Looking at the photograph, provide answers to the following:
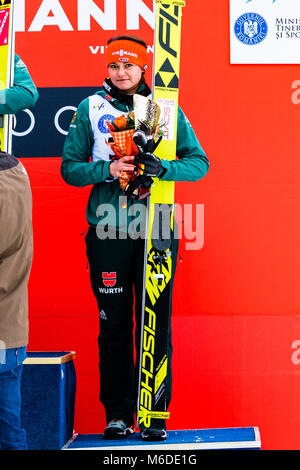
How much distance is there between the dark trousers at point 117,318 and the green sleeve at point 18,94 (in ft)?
2.08

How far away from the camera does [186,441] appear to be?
8.84ft

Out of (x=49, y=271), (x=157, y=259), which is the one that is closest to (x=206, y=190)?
(x=157, y=259)

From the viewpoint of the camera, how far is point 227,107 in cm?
338

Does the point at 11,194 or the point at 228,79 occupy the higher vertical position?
the point at 228,79

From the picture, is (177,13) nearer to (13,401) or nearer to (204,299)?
(204,299)

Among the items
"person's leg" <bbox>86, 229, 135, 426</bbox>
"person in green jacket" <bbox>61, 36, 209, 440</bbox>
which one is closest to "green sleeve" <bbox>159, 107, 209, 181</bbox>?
"person in green jacket" <bbox>61, 36, 209, 440</bbox>

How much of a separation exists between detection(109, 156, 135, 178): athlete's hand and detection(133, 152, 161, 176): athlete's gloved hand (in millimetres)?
31

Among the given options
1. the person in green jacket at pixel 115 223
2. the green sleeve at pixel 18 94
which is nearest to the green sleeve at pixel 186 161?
the person in green jacket at pixel 115 223

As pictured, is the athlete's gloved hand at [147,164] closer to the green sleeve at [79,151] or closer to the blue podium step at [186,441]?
the green sleeve at [79,151]

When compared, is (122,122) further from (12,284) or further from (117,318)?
(12,284)

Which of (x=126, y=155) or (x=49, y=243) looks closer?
(x=126, y=155)

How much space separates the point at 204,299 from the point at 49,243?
2.84ft
